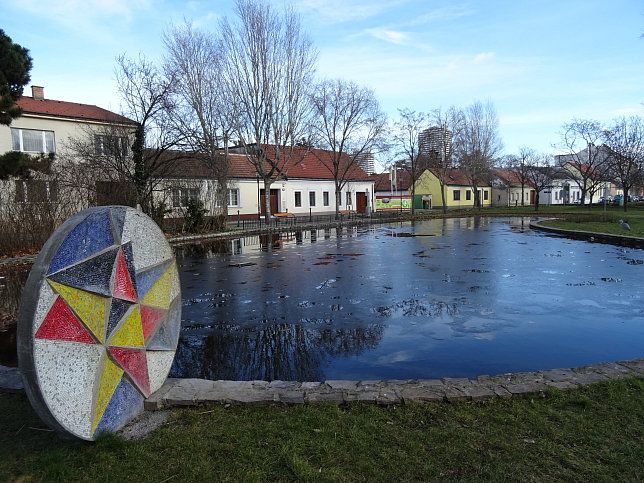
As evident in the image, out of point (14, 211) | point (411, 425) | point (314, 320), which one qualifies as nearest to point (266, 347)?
point (314, 320)

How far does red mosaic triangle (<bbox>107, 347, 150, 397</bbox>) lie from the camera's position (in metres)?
3.41

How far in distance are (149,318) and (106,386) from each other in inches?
28.5

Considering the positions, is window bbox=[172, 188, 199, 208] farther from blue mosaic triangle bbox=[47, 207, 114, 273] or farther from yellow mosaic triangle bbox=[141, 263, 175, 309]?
blue mosaic triangle bbox=[47, 207, 114, 273]

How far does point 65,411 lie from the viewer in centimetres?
296

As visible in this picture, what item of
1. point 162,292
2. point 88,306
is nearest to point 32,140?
point 162,292

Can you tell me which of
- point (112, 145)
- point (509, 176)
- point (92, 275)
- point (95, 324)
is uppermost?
point (509, 176)

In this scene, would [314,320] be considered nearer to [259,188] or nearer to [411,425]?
[411,425]

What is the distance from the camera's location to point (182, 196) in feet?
80.5

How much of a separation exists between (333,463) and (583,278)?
9580mm

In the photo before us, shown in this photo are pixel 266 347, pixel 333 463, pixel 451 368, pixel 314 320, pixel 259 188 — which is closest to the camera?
pixel 333 463

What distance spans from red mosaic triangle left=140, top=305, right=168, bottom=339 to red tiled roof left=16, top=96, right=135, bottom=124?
92.2 feet

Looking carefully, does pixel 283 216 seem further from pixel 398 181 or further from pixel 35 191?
pixel 398 181

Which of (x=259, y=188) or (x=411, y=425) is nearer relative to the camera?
(x=411, y=425)

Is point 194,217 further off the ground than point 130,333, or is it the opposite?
point 194,217
